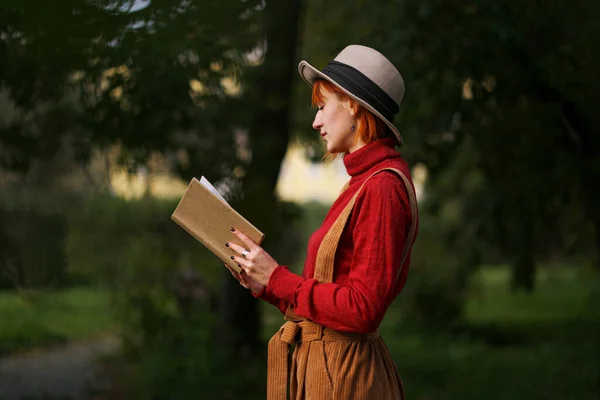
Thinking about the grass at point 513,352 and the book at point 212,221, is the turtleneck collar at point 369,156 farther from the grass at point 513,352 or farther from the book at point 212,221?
the grass at point 513,352

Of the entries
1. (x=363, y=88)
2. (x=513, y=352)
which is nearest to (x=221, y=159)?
(x=363, y=88)

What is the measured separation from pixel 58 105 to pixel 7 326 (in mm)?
4173

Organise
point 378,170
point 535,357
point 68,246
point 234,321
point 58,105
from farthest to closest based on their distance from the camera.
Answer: point 535,357
point 68,246
point 234,321
point 58,105
point 378,170

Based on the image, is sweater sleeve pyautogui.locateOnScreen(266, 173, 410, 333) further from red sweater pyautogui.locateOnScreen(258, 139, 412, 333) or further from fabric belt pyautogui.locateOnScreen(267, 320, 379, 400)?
fabric belt pyautogui.locateOnScreen(267, 320, 379, 400)

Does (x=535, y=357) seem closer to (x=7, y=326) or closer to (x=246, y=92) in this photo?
(x=246, y=92)

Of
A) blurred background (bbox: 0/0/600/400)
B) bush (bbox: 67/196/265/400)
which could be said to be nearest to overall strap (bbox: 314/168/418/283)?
blurred background (bbox: 0/0/600/400)

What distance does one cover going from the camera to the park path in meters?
7.38

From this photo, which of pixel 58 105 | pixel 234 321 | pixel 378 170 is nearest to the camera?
pixel 378 170

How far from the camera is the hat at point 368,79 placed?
237 cm

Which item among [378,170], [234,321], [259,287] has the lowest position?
[234,321]

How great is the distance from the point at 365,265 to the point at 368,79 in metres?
0.54

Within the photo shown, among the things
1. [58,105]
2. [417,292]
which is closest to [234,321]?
[58,105]

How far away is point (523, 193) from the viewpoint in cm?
770

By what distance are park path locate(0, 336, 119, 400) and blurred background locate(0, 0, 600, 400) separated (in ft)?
0.13
